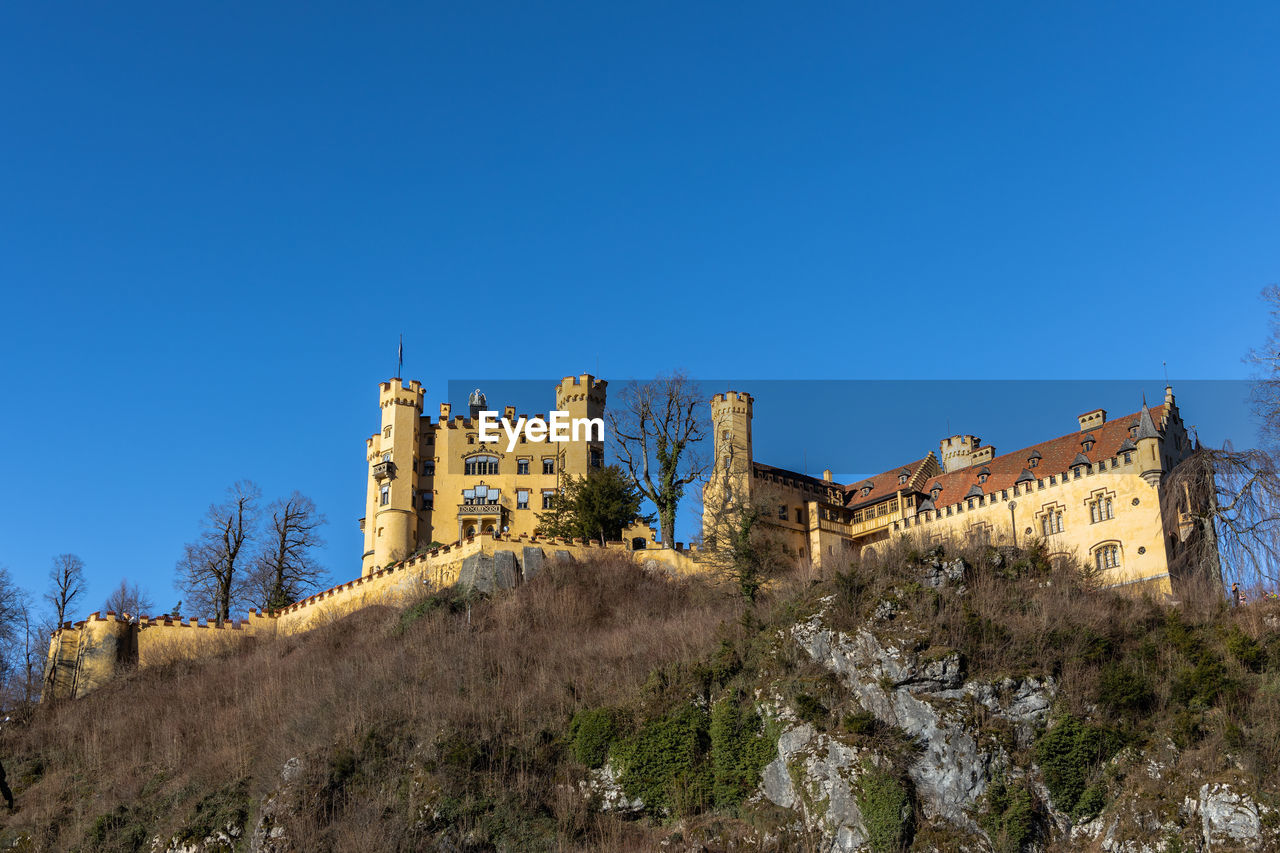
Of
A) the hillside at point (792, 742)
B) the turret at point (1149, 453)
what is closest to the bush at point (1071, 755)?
the hillside at point (792, 742)

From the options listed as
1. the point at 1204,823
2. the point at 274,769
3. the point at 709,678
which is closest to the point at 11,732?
the point at 274,769

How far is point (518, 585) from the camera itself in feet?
186

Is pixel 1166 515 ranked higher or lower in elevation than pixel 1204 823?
higher

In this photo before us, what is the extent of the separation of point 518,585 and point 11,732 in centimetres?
2086

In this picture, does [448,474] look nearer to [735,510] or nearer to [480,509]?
[480,509]

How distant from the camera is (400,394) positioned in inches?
3022

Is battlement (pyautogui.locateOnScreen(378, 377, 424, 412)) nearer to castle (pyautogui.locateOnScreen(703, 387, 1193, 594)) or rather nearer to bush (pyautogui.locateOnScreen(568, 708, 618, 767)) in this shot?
castle (pyautogui.locateOnScreen(703, 387, 1193, 594))

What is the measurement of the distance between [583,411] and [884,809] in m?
45.3

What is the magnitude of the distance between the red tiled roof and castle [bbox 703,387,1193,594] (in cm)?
7

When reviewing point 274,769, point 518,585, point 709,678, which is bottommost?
point 274,769

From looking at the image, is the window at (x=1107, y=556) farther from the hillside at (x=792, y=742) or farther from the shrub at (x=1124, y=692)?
the shrub at (x=1124, y=692)

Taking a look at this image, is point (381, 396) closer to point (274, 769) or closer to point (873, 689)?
point (274, 769)

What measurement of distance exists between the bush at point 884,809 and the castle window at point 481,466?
42.9 m

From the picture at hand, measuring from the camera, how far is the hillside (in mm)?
35781
